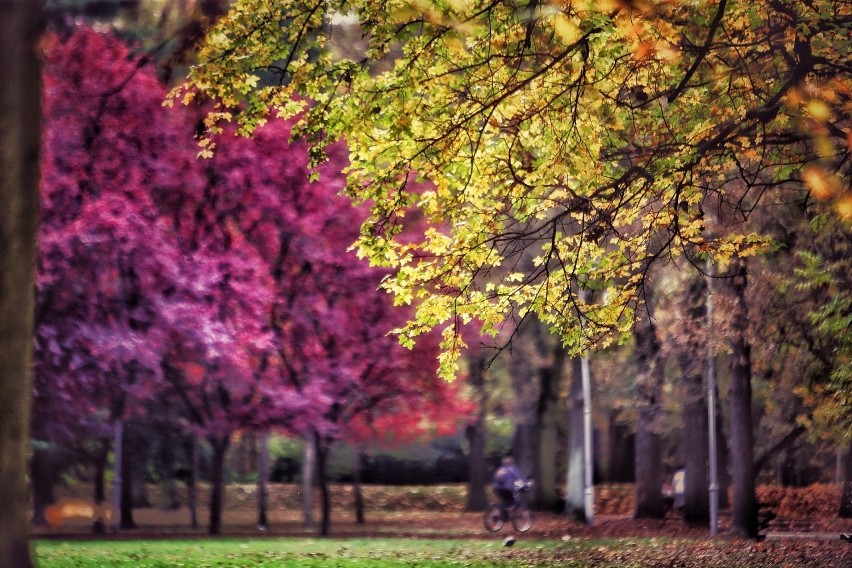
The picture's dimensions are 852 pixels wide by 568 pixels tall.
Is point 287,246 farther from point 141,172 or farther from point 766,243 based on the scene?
point 766,243

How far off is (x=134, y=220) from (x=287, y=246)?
Result: 447 cm

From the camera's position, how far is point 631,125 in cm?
1314

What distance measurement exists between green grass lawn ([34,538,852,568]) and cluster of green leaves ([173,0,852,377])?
519cm

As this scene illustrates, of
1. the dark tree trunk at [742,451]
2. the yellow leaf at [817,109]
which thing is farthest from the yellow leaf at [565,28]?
the dark tree trunk at [742,451]

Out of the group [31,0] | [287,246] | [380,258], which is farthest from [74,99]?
[31,0]

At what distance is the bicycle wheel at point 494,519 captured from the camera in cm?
2936

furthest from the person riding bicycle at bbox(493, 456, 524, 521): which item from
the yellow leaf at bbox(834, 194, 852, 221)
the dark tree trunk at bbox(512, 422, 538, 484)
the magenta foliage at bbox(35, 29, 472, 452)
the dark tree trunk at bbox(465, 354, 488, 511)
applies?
the yellow leaf at bbox(834, 194, 852, 221)

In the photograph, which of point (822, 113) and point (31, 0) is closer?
point (31, 0)

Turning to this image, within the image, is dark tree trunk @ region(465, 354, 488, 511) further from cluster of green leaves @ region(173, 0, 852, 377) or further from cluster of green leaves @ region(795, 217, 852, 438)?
cluster of green leaves @ region(173, 0, 852, 377)

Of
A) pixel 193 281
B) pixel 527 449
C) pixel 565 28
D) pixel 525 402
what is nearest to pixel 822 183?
pixel 565 28

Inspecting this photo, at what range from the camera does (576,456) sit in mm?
32031

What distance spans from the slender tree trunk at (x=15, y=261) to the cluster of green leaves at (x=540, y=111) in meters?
2.64

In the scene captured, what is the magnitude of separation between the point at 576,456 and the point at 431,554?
12898mm

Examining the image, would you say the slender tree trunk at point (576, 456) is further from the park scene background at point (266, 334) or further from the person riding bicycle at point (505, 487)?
the person riding bicycle at point (505, 487)
